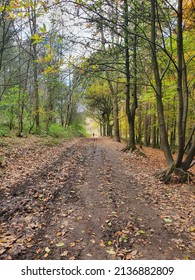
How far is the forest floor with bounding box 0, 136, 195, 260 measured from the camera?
3068 mm

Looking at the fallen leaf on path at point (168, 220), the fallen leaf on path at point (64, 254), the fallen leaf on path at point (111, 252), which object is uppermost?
the fallen leaf on path at point (168, 220)

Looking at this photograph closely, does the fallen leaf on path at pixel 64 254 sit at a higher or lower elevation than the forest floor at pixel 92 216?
lower

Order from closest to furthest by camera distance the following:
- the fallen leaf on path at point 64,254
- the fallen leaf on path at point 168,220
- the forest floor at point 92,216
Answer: the fallen leaf on path at point 64,254 < the forest floor at point 92,216 < the fallen leaf on path at point 168,220

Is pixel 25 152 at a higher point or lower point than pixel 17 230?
higher

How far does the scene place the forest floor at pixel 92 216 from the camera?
3068 mm

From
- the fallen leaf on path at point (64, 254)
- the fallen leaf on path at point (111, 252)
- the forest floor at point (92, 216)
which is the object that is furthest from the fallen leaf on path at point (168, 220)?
the fallen leaf on path at point (64, 254)

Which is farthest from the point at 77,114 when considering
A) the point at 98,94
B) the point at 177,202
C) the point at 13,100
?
the point at 177,202

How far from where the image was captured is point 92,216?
4090mm

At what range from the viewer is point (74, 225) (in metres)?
3.74

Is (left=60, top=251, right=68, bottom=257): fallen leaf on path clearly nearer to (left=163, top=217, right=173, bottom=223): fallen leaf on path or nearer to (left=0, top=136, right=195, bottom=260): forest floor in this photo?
(left=0, top=136, right=195, bottom=260): forest floor

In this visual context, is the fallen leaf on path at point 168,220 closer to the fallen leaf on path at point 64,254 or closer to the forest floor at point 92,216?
the forest floor at point 92,216
